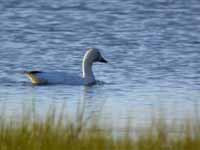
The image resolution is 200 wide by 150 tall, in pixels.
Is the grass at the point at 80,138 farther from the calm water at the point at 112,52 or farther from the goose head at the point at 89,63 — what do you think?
the goose head at the point at 89,63

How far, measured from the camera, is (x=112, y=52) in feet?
67.7

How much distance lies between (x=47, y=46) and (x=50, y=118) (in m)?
12.0

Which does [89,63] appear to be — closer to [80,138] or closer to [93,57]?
[93,57]

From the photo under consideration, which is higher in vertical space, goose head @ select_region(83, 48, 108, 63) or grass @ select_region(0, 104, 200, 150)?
grass @ select_region(0, 104, 200, 150)

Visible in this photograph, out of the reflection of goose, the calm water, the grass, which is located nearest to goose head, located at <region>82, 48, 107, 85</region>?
the reflection of goose

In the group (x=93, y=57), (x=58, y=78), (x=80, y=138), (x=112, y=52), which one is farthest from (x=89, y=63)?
(x=80, y=138)

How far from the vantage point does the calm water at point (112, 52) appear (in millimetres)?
13547

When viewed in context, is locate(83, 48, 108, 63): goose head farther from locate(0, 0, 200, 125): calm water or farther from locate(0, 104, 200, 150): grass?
locate(0, 104, 200, 150): grass

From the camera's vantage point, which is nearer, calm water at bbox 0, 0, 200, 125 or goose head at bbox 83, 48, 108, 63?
calm water at bbox 0, 0, 200, 125

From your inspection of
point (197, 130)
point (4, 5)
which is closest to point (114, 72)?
point (197, 130)

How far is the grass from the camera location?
8500 millimetres

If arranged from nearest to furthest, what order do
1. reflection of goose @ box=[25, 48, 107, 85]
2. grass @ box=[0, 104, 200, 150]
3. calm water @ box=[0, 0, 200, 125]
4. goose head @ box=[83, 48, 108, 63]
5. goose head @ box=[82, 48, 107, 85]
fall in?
grass @ box=[0, 104, 200, 150]
calm water @ box=[0, 0, 200, 125]
reflection of goose @ box=[25, 48, 107, 85]
goose head @ box=[82, 48, 107, 85]
goose head @ box=[83, 48, 108, 63]

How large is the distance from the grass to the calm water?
42.8 inches

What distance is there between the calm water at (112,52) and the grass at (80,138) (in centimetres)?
109
